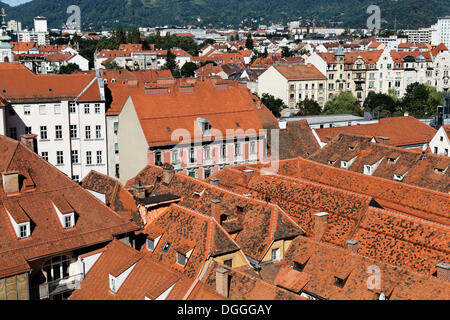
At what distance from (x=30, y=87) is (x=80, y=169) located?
33.1 ft

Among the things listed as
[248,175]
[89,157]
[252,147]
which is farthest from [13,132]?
[248,175]

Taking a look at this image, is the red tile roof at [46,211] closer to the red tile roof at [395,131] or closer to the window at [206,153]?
the window at [206,153]

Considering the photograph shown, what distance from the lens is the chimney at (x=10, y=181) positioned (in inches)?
1017

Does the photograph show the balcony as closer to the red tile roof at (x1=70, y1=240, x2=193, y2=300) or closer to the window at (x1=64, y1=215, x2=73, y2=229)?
the red tile roof at (x1=70, y1=240, x2=193, y2=300)

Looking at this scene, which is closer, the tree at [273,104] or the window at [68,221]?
the window at [68,221]

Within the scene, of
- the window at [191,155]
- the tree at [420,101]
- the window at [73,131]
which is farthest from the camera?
the tree at [420,101]

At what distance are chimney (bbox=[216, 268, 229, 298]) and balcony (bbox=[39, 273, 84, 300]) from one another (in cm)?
680

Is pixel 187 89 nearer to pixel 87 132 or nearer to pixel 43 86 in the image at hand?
pixel 87 132

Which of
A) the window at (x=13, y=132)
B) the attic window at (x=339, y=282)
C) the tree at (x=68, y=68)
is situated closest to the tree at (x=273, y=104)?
the window at (x=13, y=132)

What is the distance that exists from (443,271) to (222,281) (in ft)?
33.4

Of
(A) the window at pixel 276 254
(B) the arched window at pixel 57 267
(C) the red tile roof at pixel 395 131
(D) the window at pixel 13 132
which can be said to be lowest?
(A) the window at pixel 276 254

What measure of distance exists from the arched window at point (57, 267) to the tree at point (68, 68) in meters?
142

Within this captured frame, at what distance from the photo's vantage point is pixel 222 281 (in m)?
23.8
